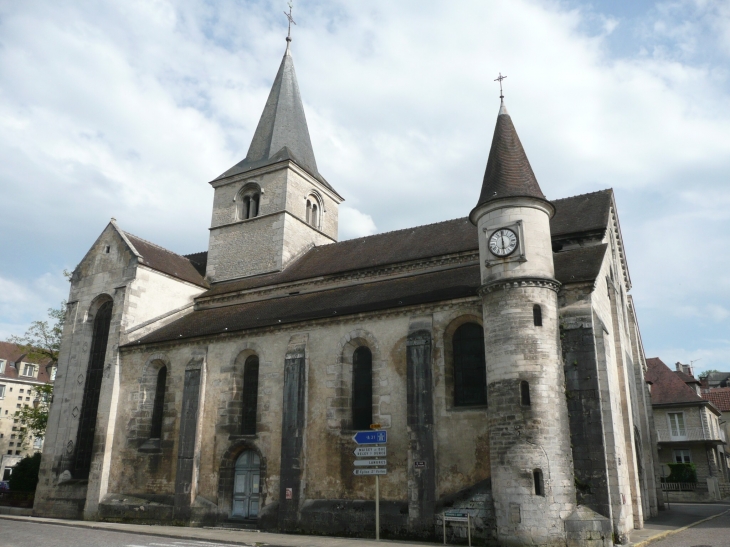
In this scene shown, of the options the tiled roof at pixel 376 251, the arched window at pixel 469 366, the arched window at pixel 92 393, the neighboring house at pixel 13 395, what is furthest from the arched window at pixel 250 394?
the neighboring house at pixel 13 395

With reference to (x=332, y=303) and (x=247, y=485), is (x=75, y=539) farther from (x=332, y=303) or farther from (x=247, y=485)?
(x=332, y=303)

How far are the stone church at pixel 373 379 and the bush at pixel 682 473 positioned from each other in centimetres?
1574

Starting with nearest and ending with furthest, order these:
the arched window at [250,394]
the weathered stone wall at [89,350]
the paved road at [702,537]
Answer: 1. the paved road at [702,537]
2. the arched window at [250,394]
3. the weathered stone wall at [89,350]

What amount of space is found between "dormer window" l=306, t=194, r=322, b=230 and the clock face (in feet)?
51.3

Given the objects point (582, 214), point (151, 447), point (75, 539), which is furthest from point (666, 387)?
point (75, 539)

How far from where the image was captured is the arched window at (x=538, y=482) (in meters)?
14.6

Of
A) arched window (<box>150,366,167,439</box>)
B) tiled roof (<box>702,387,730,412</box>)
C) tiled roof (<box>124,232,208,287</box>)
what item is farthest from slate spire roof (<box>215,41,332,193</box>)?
tiled roof (<box>702,387,730,412</box>)

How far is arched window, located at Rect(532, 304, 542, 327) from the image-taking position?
16047mm

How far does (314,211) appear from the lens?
106ft

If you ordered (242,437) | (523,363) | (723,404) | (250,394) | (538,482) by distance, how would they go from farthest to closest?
(723,404)
(250,394)
(242,437)
(523,363)
(538,482)

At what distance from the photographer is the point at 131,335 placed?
25.0 meters

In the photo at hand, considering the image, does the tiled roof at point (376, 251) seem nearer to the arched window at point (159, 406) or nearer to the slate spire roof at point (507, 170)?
the slate spire roof at point (507, 170)

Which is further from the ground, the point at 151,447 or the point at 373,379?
the point at 373,379

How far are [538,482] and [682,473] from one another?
2821cm
